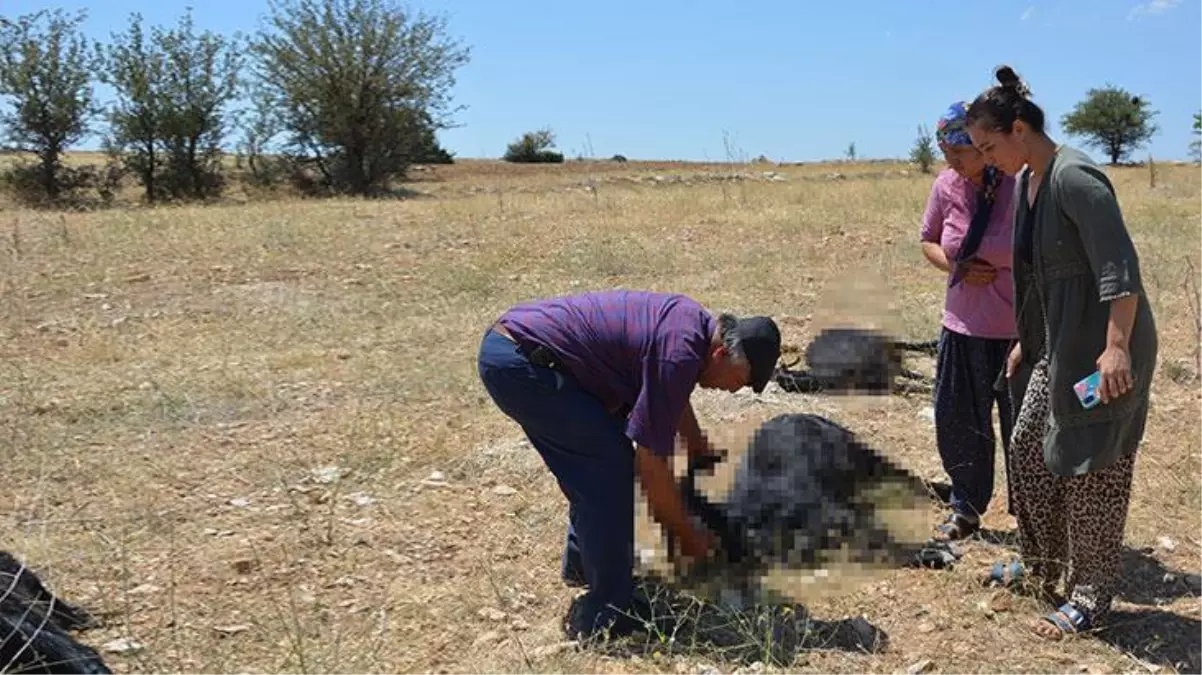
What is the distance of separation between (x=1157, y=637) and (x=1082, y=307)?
973 millimetres

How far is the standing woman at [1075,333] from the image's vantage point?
2.53 meters

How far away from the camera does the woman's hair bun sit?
8.75ft

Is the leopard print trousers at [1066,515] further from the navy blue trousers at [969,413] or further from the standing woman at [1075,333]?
the navy blue trousers at [969,413]

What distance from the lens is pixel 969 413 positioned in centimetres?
354

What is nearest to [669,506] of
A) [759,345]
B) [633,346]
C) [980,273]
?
[633,346]

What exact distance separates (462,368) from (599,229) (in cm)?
614

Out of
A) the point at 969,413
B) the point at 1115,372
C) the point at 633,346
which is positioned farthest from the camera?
the point at 969,413

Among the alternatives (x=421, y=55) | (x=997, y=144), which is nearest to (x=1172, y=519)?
(x=997, y=144)

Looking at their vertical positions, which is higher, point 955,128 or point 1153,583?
point 955,128

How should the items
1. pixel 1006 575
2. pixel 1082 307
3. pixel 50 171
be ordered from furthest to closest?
pixel 50 171 → pixel 1006 575 → pixel 1082 307

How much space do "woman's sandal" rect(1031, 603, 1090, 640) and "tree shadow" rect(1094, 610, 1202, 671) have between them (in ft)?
0.21

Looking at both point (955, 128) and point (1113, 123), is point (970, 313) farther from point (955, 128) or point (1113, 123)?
point (1113, 123)

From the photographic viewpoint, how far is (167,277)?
8.98 metres

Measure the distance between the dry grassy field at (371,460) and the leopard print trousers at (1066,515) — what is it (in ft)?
0.46
